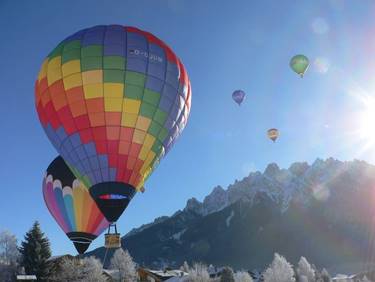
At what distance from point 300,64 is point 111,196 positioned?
25036 millimetres

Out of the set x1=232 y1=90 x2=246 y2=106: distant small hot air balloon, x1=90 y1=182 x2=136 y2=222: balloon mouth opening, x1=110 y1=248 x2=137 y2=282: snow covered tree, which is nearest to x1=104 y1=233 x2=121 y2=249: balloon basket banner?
x1=90 y1=182 x2=136 y2=222: balloon mouth opening

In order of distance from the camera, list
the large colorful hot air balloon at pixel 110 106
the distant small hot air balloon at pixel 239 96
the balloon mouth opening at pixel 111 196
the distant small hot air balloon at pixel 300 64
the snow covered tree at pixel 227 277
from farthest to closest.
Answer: the snow covered tree at pixel 227 277 → the distant small hot air balloon at pixel 239 96 → the distant small hot air balloon at pixel 300 64 → the large colorful hot air balloon at pixel 110 106 → the balloon mouth opening at pixel 111 196

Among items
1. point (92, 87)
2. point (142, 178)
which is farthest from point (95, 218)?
point (92, 87)

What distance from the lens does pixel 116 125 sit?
2147cm

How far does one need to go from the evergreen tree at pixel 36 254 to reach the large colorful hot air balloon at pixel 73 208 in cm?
1055

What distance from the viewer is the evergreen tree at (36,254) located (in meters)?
41.7

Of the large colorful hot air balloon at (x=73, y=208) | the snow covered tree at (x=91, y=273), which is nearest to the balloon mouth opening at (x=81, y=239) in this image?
the large colorful hot air balloon at (x=73, y=208)

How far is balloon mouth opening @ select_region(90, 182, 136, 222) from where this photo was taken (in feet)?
68.4

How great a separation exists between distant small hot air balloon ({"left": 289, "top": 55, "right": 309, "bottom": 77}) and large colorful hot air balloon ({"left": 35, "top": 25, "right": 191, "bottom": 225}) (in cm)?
1984

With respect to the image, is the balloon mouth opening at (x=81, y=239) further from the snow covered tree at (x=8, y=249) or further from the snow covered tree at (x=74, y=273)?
the snow covered tree at (x=8, y=249)

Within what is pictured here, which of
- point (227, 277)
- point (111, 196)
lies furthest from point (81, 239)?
point (227, 277)

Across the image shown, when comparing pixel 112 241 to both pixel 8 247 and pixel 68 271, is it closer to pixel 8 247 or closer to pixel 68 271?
pixel 68 271

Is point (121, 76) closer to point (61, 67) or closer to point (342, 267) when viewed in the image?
point (61, 67)

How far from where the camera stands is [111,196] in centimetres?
2084
